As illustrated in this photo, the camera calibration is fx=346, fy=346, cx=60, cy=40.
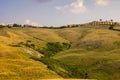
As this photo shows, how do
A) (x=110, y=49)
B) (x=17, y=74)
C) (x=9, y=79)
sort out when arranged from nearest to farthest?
(x=9, y=79) → (x=17, y=74) → (x=110, y=49)

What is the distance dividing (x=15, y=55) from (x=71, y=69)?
2275 cm

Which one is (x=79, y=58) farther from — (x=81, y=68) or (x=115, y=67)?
(x=115, y=67)

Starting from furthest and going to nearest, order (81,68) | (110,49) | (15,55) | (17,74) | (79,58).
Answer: (110,49) → (79,58) → (81,68) → (15,55) → (17,74)

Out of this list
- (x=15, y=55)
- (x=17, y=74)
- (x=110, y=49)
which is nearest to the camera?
(x=17, y=74)

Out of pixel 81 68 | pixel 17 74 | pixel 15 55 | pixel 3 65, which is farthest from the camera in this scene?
pixel 81 68

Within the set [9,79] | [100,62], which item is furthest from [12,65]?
[100,62]

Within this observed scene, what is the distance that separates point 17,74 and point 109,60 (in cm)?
6365

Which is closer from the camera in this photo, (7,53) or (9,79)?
(9,79)

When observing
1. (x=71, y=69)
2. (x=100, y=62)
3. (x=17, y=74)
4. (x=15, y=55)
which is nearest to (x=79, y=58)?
(x=100, y=62)

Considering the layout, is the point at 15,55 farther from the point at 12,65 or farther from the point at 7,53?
the point at 12,65

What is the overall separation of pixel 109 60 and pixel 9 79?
70.5 meters

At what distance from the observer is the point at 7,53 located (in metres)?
134

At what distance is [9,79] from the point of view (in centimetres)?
8781

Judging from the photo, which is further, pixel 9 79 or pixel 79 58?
pixel 79 58
